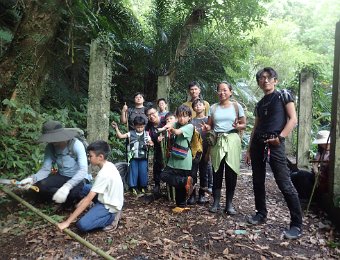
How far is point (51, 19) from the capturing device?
19.0 feet

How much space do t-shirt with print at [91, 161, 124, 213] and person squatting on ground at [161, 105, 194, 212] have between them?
942 millimetres

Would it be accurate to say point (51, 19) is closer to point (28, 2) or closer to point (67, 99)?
point (28, 2)

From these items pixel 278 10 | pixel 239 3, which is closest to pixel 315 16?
pixel 278 10

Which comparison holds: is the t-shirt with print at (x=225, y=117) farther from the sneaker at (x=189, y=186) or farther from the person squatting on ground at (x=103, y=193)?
the person squatting on ground at (x=103, y=193)

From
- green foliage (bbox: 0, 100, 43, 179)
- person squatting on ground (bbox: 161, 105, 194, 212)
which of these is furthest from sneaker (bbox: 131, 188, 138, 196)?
green foliage (bbox: 0, 100, 43, 179)

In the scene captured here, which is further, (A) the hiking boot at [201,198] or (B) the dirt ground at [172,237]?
(A) the hiking boot at [201,198]

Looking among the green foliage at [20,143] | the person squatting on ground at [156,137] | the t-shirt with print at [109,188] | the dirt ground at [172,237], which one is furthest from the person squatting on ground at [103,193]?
the green foliage at [20,143]

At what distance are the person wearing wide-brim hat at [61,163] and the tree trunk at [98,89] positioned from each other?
0.64 meters

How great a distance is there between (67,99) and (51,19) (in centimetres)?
288

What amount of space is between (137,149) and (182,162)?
1.04m

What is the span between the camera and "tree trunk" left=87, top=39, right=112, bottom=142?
5.15 meters

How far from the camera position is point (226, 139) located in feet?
15.3

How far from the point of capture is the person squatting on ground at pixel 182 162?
4805 millimetres

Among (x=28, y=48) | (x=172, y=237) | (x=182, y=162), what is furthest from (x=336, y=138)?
(x=28, y=48)
